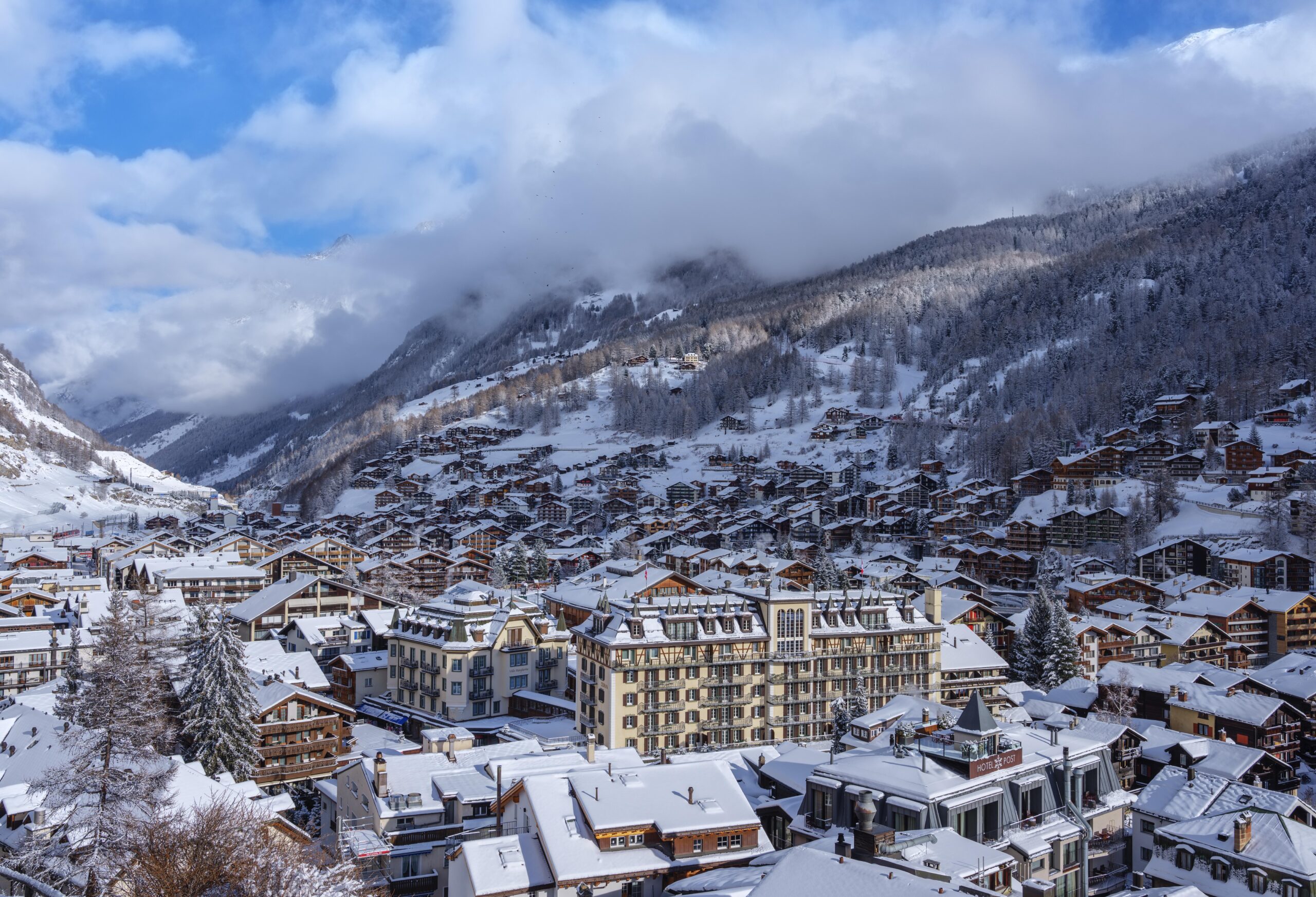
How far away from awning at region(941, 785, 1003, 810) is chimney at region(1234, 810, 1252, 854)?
21.7 ft

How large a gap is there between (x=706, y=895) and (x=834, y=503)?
10864cm

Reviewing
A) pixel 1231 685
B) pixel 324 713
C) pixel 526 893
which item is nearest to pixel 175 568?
pixel 324 713

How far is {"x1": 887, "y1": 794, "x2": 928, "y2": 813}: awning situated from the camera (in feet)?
68.6

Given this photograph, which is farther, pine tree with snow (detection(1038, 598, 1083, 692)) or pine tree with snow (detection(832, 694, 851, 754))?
pine tree with snow (detection(1038, 598, 1083, 692))

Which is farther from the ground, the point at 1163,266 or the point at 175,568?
the point at 1163,266

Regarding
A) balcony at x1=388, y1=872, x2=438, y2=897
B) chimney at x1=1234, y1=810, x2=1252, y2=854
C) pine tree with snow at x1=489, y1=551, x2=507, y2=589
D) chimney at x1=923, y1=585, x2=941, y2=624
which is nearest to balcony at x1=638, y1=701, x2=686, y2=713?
balcony at x1=388, y1=872, x2=438, y2=897

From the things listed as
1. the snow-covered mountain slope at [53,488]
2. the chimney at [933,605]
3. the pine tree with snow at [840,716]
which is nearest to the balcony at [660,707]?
the pine tree with snow at [840,716]

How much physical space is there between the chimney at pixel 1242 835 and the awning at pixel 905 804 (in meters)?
8.99

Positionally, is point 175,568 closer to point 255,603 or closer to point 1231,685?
point 255,603

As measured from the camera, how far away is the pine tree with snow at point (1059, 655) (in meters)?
55.1

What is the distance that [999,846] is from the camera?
21734 mm

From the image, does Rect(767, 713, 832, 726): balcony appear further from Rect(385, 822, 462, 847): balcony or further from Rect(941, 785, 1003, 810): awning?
Rect(941, 785, 1003, 810): awning

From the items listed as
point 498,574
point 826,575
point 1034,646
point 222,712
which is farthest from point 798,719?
point 498,574

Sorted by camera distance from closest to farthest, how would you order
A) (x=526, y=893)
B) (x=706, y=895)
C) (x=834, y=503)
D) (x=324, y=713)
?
(x=706, y=895)
(x=526, y=893)
(x=324, y=713)
(x=834, y=503)
